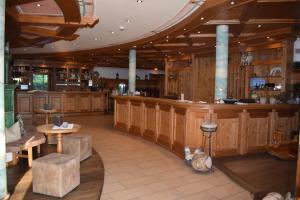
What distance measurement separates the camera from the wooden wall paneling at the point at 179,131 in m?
5.54

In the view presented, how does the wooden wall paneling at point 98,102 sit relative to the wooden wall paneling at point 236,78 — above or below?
below

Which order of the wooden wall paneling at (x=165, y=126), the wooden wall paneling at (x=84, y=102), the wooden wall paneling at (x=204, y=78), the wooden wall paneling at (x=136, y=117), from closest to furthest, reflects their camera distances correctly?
the wooden wall paneling at (x=165, y=126) < the wooden wall paneling at (x=136, y=117) < the wooden wall paneling at (x=204, y=78) < the wooden wall paneling at (x=84, y=102)

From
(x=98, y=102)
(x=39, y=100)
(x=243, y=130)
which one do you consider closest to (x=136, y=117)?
(x=243, y=130)

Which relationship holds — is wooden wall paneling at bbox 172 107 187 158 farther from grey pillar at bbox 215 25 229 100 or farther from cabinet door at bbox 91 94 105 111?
cabinet door at bbox 91 94 105 111

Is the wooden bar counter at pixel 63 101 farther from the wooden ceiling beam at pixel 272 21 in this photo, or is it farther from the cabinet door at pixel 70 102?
the wooden ceiling beam at pixel 272 21

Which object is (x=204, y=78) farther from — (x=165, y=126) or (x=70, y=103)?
(x=70, y=103)

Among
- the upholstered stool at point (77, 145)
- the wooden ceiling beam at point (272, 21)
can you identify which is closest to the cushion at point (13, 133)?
the upholstered stool at point (77, 145)

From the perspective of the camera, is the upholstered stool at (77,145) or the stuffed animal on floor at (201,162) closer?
the stuffed animal on floor at (201,162)

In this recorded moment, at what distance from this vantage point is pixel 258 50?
8234mm

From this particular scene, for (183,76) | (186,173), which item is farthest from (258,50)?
(186,173)

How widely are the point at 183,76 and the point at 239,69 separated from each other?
10.5ft

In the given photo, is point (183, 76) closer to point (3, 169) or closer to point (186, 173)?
point (186, 173)

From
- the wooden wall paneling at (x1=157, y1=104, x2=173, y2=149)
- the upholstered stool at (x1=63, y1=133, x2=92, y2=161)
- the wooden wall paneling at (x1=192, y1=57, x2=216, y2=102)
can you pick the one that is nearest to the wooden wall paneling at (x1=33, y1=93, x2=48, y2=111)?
the wooden wall paneling at (x1=192, y1=57, x2=216, y2=102)

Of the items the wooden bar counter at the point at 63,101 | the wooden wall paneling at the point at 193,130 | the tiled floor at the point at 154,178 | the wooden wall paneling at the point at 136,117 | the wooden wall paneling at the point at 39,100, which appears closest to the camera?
the tiled floor at the point at 154,178
